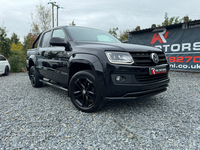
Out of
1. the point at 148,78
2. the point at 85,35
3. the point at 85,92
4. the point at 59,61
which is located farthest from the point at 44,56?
the point at 148,78

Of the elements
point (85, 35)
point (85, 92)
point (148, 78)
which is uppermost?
point (85, 35)

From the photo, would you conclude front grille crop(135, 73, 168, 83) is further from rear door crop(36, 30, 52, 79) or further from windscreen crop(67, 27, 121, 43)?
rear door crop(36, 30, 52, 79)

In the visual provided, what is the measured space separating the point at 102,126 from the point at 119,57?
3.70 ft

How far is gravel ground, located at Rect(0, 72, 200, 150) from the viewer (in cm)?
187

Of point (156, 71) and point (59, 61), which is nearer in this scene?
point (156, 71)

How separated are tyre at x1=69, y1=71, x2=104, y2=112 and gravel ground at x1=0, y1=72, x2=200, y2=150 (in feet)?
0.55

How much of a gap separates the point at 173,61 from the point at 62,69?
745cm

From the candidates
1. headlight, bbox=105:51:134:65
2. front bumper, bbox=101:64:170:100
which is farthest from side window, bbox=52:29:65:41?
front bumper, bbox=101:64:170:100

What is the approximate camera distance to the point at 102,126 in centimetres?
233

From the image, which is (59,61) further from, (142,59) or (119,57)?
(142,59)

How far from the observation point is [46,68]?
4.00 metres

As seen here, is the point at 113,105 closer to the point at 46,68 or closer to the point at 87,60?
the point at 87,60

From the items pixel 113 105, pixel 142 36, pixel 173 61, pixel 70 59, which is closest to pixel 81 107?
pixel 113 105

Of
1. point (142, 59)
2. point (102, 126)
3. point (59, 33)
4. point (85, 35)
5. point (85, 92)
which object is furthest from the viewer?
point (59, 33)
